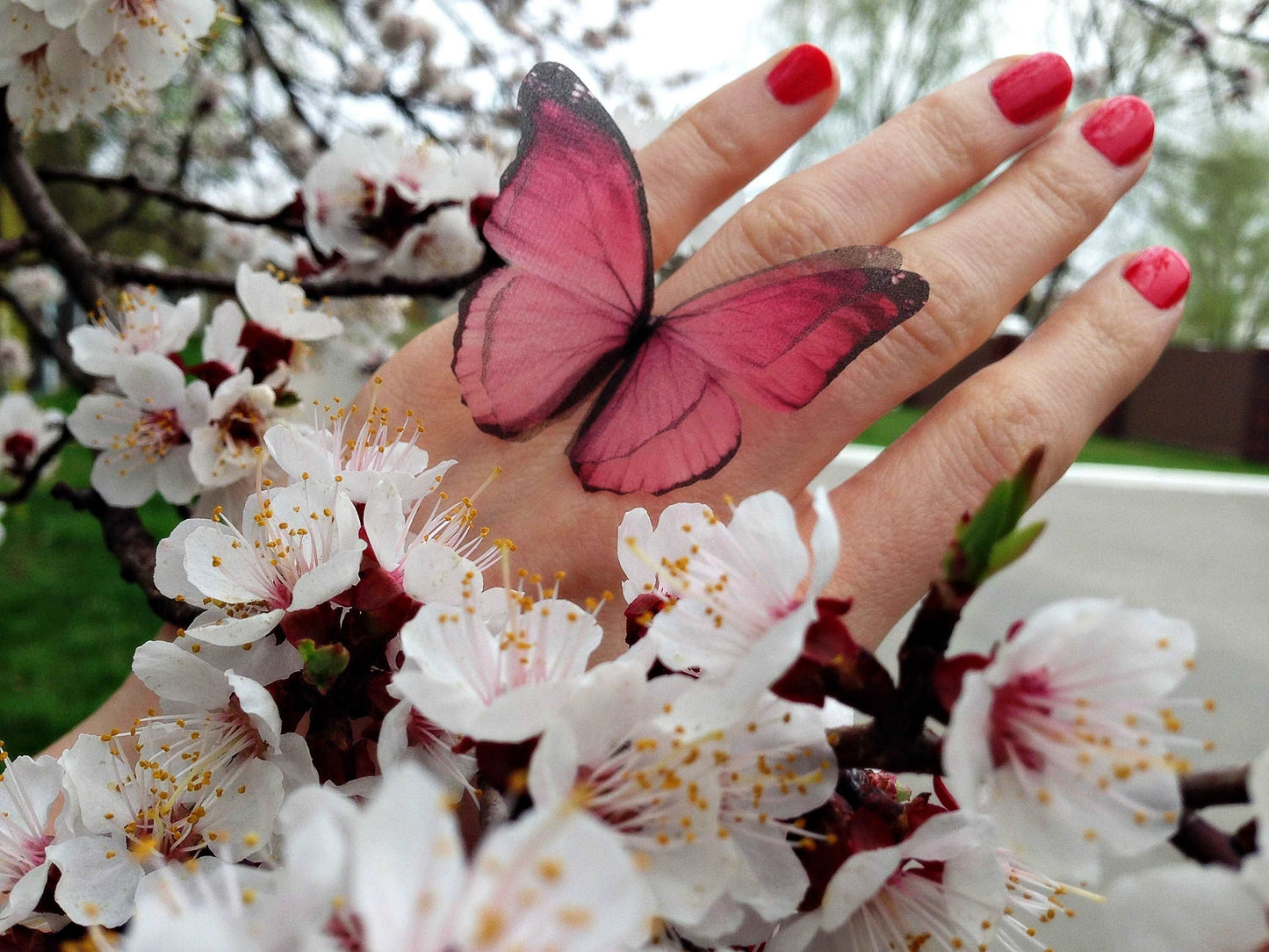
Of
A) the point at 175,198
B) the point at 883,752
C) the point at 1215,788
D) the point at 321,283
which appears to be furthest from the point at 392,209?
the point at 1215,788

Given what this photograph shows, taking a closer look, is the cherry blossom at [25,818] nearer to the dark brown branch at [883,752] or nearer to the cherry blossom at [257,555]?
the cherry blossom at [257,555]

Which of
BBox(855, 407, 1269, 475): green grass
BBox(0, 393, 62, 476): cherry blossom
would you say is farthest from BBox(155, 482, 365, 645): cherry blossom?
BBox(855, 407, 1269, 475): green grass

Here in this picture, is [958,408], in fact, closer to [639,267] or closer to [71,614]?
[639,267]

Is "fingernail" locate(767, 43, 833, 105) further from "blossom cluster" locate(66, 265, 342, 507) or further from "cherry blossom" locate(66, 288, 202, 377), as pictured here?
"cherry blossom" locate(66, 288, 202, 377)

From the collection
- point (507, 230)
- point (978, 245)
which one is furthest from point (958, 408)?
point (507, 230)

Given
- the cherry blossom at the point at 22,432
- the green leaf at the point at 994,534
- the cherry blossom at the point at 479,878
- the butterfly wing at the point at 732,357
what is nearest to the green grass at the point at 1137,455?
the cherry blossom at the point at 22,432
